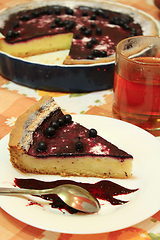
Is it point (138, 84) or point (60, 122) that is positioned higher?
point (138, 84)

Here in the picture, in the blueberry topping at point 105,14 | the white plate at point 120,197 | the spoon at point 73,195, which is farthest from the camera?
the blueberry topping at point 105,14

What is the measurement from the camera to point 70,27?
2.93 meters

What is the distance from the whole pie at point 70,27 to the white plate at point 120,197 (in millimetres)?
917

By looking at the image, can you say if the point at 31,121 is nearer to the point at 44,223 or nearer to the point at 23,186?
the point at 23,186

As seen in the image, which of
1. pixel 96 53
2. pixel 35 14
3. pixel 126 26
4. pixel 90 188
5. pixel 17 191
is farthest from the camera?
pixel 35 14

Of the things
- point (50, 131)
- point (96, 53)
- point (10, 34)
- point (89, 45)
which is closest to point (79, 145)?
point (50, 131)

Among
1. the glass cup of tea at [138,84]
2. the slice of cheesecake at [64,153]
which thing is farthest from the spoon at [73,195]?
the glass cup of tea at [138,84]

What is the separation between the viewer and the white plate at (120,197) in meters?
1.11

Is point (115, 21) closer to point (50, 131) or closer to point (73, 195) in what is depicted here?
point (50, 131)

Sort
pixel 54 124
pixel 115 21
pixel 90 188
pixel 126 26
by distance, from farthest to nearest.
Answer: pixel 115 21 → pixel 126 26 → pixel 54 124 → pixel 90 188

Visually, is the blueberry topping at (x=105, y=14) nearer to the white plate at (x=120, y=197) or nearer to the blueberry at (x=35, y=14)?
the blueberry at (x=35, y=14)

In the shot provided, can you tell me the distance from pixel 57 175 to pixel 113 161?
32 cm

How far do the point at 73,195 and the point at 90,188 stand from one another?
16 centimetres

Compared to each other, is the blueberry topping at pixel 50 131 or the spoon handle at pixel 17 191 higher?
the blueberry topping at pixel 50 131
